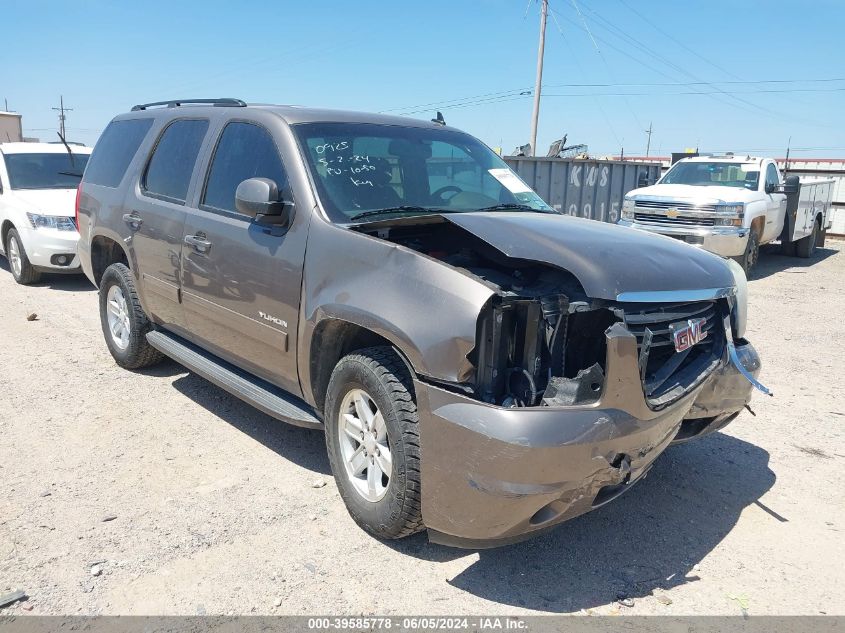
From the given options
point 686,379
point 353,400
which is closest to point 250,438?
point 353,400

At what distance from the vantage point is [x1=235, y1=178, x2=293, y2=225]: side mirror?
11.2ft

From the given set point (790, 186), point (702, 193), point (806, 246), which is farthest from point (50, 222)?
point (806, 246)

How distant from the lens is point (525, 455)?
247cm

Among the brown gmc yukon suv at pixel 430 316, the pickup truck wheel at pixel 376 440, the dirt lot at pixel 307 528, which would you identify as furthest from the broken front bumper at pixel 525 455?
the dirt lot at pixel 307 528

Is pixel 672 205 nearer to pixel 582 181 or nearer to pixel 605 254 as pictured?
pixel 582 181

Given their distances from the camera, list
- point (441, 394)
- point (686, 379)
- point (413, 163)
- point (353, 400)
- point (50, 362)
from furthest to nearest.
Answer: point (50, 362)
point (413, 163)
point (353, 400)
point (686, 379)
point (441, 394)

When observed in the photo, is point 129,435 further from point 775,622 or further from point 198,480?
point 775,622

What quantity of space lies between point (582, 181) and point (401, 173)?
34.8 feet

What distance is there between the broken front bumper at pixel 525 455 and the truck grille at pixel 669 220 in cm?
871

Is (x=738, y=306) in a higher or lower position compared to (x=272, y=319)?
higher

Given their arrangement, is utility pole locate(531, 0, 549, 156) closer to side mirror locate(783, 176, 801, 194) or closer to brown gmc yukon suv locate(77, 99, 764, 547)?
side mirror locate(783, 176, 801, 194)

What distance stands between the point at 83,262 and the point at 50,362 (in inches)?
35.7

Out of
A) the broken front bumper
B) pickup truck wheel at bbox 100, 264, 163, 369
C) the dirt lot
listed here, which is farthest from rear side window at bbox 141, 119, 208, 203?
the broken front bumper

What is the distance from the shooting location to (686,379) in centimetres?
306
